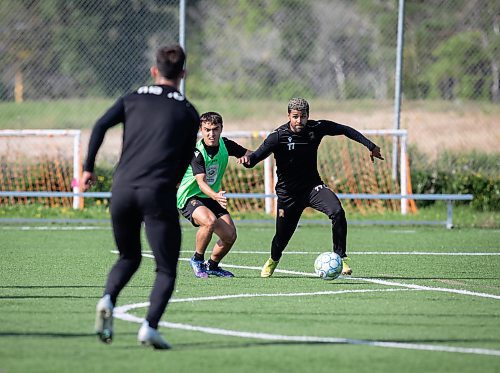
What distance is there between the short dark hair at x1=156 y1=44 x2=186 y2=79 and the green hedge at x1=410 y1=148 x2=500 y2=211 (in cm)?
1345

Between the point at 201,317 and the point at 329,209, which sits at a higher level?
the point at 329,209

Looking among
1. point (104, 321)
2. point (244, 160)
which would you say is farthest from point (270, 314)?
point (244, 160)

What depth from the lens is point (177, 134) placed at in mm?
7000

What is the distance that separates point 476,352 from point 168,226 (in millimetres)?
2215

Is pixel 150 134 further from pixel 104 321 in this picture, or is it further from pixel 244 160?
pixel 244 160

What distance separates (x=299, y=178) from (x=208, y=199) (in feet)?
3.45

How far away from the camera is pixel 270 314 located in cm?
840

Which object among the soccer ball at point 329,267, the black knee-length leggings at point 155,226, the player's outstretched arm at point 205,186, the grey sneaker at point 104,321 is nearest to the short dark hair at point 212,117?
the player's outstretched arm at point 205,186

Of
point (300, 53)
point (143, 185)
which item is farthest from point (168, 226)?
point (300, 53)

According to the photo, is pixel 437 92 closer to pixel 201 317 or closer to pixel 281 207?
pixel 281 207

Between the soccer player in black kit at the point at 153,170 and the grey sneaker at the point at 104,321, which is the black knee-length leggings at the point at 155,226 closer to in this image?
the soccer player in black kit at the point at 153,170

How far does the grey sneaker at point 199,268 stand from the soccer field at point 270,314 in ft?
0.64

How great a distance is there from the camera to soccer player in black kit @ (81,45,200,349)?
6.92 m

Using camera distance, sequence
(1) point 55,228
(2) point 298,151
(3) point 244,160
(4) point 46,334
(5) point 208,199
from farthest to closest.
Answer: (1) point 55,228 → (5) point 208,199 → (2) point 298,151 → (3) point 244,160 → (4) point 46,334
